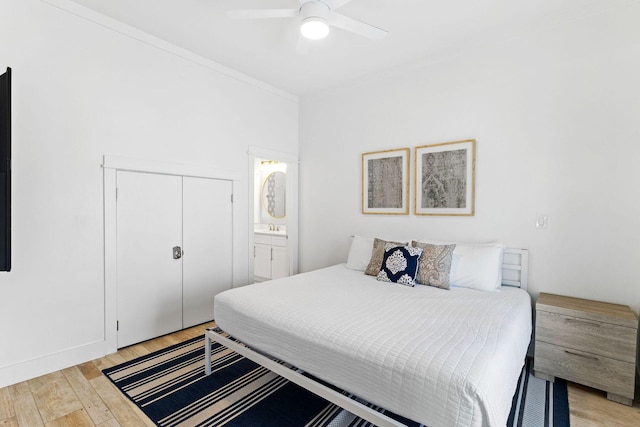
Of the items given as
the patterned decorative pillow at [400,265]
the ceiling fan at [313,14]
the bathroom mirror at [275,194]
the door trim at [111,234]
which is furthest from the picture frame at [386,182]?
the door trim at [111,234]

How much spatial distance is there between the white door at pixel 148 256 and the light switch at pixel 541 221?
338 cm

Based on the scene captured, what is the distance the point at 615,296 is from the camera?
239 cm

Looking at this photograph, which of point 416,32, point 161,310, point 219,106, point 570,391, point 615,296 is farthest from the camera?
point 219,106

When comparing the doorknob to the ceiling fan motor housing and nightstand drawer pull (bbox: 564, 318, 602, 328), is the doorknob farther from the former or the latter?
nightstand drawer pull (bbox: 564, 318, 602, 328)

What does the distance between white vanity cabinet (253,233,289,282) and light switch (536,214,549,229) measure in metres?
3.04

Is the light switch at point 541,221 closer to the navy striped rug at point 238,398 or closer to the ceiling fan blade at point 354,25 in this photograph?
the navy striped rug at point 238,398

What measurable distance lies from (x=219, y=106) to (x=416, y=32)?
2.19 metres

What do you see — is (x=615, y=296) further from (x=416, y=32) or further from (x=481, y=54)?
(x=416, y=32)

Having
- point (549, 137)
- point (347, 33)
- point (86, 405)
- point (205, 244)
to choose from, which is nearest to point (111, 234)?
point (205, 244)

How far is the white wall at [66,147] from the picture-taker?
7.36ft

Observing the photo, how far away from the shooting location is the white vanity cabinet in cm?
462

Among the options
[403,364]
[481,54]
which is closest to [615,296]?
[403,364]

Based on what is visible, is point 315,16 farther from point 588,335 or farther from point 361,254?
point 588,335

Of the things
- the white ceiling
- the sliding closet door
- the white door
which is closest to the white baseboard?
the white door
